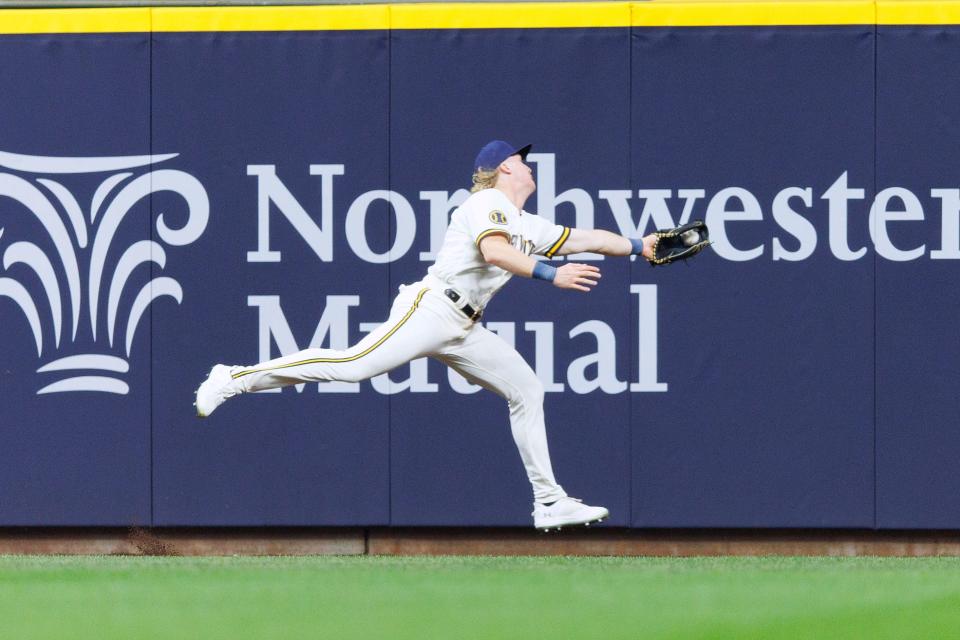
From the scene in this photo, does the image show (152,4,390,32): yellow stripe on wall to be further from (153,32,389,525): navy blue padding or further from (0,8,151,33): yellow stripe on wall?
(0,8,151,33): yellow stripe on wall

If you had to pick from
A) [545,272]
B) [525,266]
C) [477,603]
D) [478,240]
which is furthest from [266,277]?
[477,603]

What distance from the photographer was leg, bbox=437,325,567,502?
6.95 m

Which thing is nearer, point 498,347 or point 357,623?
point 357,623

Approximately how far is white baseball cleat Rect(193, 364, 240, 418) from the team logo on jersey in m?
1.76

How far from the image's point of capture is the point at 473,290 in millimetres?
6945

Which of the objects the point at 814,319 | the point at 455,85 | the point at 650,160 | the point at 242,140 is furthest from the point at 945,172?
the point at 242,140

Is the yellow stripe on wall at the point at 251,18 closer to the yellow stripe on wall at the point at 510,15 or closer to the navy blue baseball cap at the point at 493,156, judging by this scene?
the yellow stripe on wall at the point at 510,15

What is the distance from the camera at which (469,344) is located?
695 centimetres

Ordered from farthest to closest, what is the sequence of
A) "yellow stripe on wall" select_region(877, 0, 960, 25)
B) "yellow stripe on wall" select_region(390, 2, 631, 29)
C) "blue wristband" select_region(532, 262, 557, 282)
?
"yellow stripe on wall" select_region(390, 2, 631, 29) < "yellow stripe on wall" select_region(877, 0, 960, 25) < "blue wristband" select_region(532, 262, 557, 282)

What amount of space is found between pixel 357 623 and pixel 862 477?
393 centimetres

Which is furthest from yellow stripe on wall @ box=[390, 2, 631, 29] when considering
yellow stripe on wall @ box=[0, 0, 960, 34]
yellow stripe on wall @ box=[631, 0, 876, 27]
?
yellow stripe on wall @ box=[631, 0, 876, 27]

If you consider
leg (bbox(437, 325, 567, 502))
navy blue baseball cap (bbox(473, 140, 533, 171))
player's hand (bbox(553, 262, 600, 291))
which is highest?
navy blue baseball cap (bbox(473, 140, 533, 171))

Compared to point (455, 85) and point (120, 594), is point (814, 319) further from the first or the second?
point (120, 594)

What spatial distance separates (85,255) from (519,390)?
3040 mm
